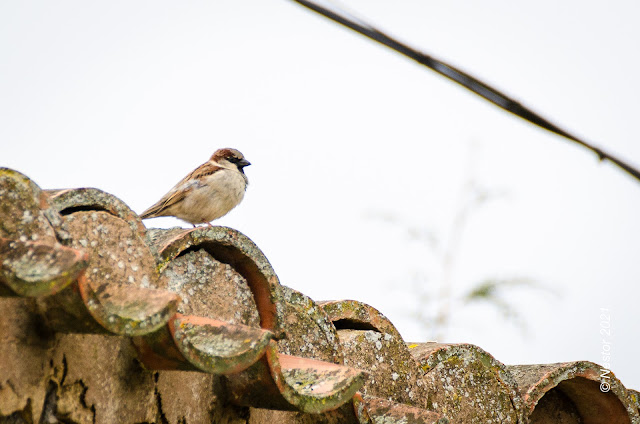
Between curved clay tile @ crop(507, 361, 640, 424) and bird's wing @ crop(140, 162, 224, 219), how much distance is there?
2.46 m

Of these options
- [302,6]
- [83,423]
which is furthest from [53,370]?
[302,6]

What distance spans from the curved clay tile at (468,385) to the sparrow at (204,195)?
2.28 m

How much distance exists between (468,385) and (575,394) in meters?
0.63

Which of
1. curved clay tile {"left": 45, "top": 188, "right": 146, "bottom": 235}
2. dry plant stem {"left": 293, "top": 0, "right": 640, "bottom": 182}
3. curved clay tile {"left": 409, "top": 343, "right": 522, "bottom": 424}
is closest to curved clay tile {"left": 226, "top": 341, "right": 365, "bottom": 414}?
curved clay tile {"left": 45, "top": 188, "right": 146, "bottom": 235}

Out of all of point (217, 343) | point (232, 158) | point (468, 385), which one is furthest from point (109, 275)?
point (232, 158)

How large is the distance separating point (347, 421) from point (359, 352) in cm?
44

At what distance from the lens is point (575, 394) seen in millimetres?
3410

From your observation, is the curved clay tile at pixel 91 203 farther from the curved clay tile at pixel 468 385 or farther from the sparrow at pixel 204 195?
the sparrow at pixel 204 195

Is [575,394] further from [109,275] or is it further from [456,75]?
[456,75]

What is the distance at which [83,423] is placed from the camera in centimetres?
187

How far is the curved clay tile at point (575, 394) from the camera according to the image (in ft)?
10.4

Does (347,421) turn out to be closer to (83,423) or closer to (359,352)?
(359,352)

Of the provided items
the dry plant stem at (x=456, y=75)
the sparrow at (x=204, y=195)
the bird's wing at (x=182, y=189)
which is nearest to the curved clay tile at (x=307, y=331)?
the dry plant stem at (x=456, y=75)

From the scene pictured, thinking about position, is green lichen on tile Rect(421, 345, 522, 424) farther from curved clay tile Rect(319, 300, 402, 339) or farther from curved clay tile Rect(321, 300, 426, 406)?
curved clay tile Rect(319, 300, 402, 339)
